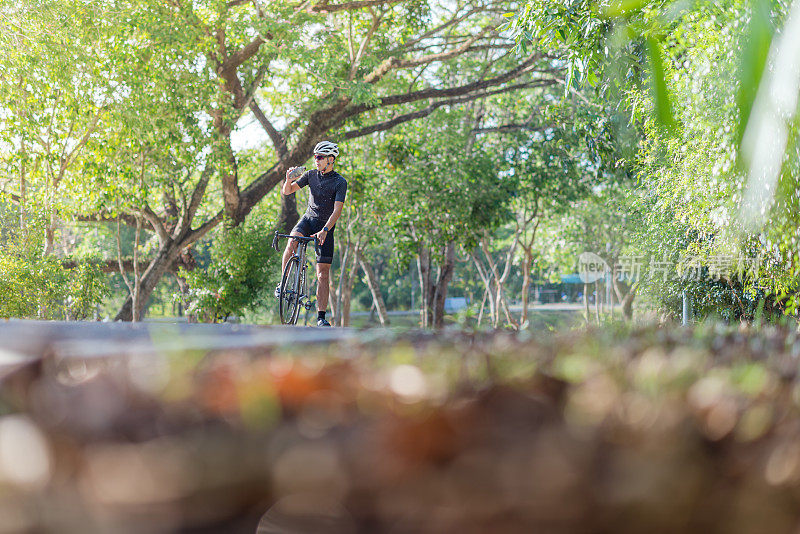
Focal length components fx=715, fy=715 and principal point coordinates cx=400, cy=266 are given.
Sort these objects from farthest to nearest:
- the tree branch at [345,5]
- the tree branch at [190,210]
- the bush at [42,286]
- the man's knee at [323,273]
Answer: the tree branch at [190,210], the tree branch at [345,5], the bush at [42,286], the man's knee at [323,273]

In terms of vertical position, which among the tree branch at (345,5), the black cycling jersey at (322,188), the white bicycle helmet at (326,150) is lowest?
the black cycling jersey at (322,188)

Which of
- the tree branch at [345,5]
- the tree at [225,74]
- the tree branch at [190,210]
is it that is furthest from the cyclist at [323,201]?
the tree branch at [190,210]

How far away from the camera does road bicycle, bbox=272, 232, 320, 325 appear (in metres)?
7.95

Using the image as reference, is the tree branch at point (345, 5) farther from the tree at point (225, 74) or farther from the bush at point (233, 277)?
the bush at point (233, 277)

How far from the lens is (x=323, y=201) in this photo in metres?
7.45

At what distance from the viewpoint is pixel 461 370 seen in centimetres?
116

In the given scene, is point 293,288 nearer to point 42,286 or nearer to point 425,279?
point 42,286

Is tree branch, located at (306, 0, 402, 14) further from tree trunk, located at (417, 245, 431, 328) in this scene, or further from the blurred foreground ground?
the blurred foreground ground

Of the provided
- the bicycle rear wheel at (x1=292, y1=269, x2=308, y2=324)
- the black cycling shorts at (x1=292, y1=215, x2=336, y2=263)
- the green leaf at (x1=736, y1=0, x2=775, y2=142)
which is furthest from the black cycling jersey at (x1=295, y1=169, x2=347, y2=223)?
the green leaf at (x1=736, y1=0, x2=775, y2=142)

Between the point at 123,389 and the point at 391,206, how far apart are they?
16.8 m

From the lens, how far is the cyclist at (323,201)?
7.21m

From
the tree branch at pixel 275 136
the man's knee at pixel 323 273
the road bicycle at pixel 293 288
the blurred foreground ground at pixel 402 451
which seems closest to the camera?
the blurred foreground ground at pixel 402 451

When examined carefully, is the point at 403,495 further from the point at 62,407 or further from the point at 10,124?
the point at 10,124

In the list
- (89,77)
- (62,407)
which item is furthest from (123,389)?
(89,77)
